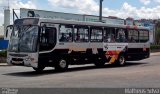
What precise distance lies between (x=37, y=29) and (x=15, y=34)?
4.92ft

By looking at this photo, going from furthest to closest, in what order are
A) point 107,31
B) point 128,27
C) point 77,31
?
1. point 128,27
2. point 107,31
3. point 77,31

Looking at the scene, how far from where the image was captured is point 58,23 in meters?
21.8

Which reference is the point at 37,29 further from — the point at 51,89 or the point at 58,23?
the point at 51,89

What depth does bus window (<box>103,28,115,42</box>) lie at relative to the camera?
25.4 meters

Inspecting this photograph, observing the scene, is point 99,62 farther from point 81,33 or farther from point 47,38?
point 47,38

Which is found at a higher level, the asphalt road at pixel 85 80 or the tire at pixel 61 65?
the tire at pixel 61 65

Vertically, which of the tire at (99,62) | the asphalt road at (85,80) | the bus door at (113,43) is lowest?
the asphalt road at (85,80)

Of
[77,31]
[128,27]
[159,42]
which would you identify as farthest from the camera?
[159,42]

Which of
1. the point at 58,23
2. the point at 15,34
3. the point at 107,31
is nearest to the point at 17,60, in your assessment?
the point at 15,34

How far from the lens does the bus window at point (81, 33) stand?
2309 cm

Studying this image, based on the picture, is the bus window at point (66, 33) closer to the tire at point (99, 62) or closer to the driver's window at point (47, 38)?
the driver's window at point (47, 38)

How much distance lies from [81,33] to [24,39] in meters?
3.98

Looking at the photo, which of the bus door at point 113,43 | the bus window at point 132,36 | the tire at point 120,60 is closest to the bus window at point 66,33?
the bus door at point 113,43

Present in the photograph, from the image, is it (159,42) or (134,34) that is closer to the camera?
(134,34)
